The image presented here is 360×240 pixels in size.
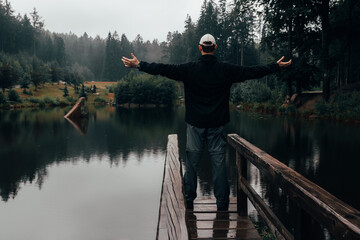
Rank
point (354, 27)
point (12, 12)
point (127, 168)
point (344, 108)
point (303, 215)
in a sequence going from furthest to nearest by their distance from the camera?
point (12, 12)
point (354, 27)
point (344, 108)
point (127, 168)
point (303, 215)

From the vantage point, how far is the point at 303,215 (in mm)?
A: 2385

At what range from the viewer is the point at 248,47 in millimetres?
76312

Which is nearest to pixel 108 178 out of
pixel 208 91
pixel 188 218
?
pixel 208 91

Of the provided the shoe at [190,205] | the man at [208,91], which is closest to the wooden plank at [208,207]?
the shoe at [190,205]

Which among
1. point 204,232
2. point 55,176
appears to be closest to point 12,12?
point 55,176

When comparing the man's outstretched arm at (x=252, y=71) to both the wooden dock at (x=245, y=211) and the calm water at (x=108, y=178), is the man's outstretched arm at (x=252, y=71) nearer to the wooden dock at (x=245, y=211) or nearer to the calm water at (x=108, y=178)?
the wooden dock at (x=245, y=211)

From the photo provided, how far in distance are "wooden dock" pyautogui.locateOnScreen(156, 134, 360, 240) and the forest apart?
23.0 meters

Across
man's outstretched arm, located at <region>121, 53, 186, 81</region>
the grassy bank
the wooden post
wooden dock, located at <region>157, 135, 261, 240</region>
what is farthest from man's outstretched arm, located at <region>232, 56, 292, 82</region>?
the grassy bank

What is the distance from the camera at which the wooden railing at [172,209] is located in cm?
206

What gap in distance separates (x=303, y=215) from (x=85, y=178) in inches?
319

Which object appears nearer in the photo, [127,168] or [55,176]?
[55,176]

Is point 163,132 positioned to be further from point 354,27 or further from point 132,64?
point 354,27

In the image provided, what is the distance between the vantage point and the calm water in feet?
20.1

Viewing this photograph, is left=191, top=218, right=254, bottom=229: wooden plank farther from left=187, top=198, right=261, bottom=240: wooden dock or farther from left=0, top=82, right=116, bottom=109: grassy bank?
left=0, top=82, right=116, bottom=109: grassy bank
